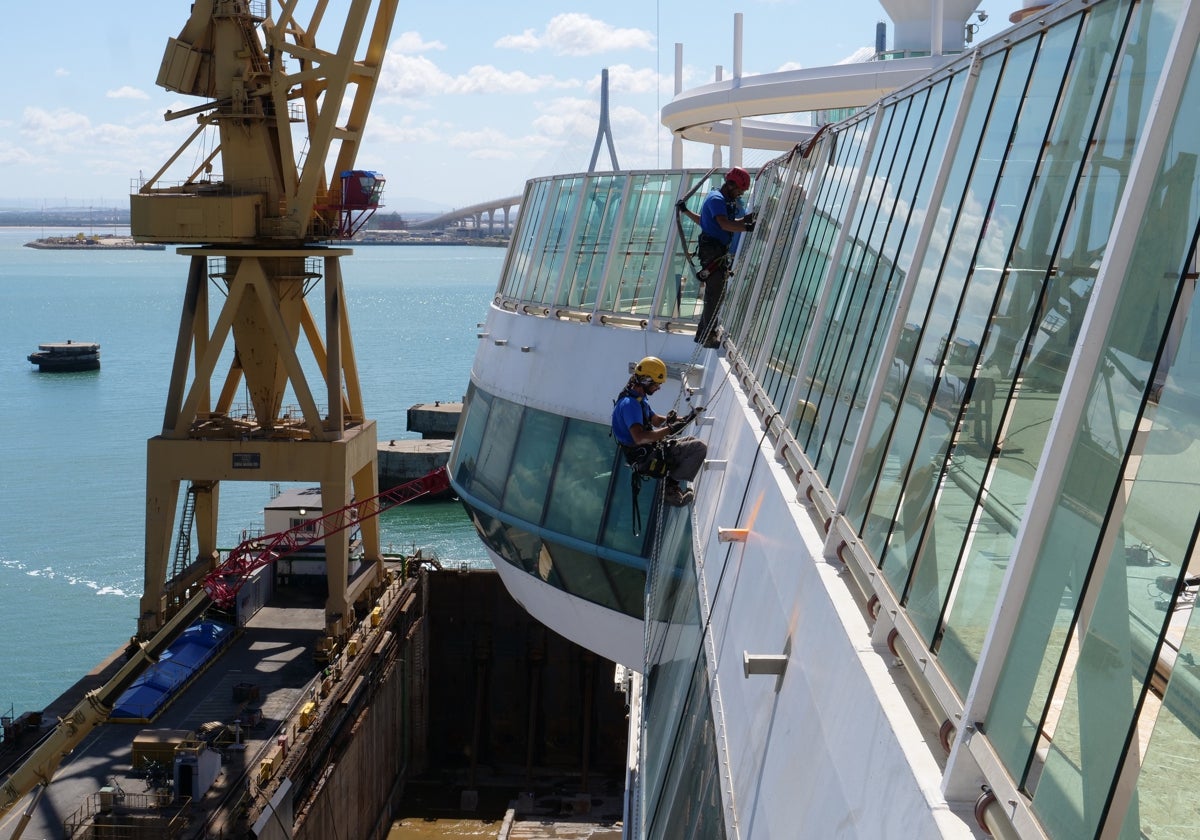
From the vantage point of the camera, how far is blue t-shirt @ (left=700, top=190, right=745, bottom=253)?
14.0 meters

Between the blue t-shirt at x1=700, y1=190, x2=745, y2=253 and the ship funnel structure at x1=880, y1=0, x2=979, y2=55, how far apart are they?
17.2 m

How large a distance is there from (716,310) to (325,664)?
20.4m

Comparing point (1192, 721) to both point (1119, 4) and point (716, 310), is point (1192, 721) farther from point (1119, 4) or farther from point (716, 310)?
point (716, 310)

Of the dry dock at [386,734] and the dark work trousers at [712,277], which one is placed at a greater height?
the dark work trousers at [712,277]

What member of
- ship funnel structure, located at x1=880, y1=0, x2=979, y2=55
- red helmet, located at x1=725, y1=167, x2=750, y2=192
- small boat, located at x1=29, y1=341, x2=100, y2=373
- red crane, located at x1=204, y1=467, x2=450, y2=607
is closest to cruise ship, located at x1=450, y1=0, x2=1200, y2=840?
red helmet, located at x1=725, y1=167, x2=750, y2=192

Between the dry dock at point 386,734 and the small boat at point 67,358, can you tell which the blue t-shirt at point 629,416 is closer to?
the dry dock at point 386,734

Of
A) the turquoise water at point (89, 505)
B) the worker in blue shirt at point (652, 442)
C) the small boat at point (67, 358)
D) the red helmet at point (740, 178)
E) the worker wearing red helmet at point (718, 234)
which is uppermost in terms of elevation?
the red helmet at point (740, 178)

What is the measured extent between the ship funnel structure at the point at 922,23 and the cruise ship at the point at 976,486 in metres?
22.5

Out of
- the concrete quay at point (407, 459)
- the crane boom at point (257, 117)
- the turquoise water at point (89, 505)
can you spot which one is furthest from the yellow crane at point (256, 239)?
the concrete quay at point (407, 459)

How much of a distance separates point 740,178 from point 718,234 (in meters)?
1.08

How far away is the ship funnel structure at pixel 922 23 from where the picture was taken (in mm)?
29953

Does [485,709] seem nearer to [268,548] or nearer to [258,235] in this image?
[268,548]

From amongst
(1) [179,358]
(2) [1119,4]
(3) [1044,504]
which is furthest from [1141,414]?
(1) [179,358]

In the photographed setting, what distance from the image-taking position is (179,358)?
31625mm
